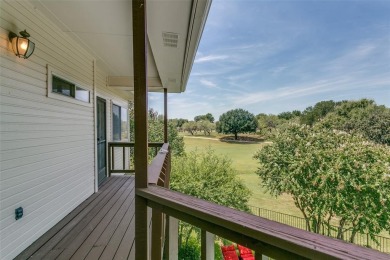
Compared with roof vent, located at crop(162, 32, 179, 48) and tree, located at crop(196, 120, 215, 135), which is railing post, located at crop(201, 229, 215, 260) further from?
tree, located at crop(196, 120, 215, 135)

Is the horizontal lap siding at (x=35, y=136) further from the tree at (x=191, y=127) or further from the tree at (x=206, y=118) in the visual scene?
the tree at (x=206, y=118)

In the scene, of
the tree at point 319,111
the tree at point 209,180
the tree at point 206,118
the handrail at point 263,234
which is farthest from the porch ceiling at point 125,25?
the tree at point 206,118

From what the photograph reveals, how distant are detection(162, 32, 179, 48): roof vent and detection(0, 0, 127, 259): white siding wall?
62.7 inches

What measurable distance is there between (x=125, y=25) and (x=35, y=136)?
180cm

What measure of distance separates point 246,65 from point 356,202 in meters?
44.0

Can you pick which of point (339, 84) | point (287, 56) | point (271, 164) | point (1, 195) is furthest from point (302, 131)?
point (287, 56)

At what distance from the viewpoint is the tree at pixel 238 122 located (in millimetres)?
36906

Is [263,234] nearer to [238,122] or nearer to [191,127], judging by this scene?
[191,127]

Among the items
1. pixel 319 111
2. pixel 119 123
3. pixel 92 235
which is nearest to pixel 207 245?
pixel 92 235

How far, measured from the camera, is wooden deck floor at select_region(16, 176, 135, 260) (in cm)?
251

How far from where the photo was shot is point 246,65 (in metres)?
52.0

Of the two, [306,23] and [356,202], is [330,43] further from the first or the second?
[356,202]

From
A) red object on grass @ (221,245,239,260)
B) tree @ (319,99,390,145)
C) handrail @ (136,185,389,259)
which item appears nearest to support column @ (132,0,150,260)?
handrail @ (136,185,389,259)

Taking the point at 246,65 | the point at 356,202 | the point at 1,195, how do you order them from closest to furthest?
the point at 1,195 → the point at 356,202 → the point at 246,65
